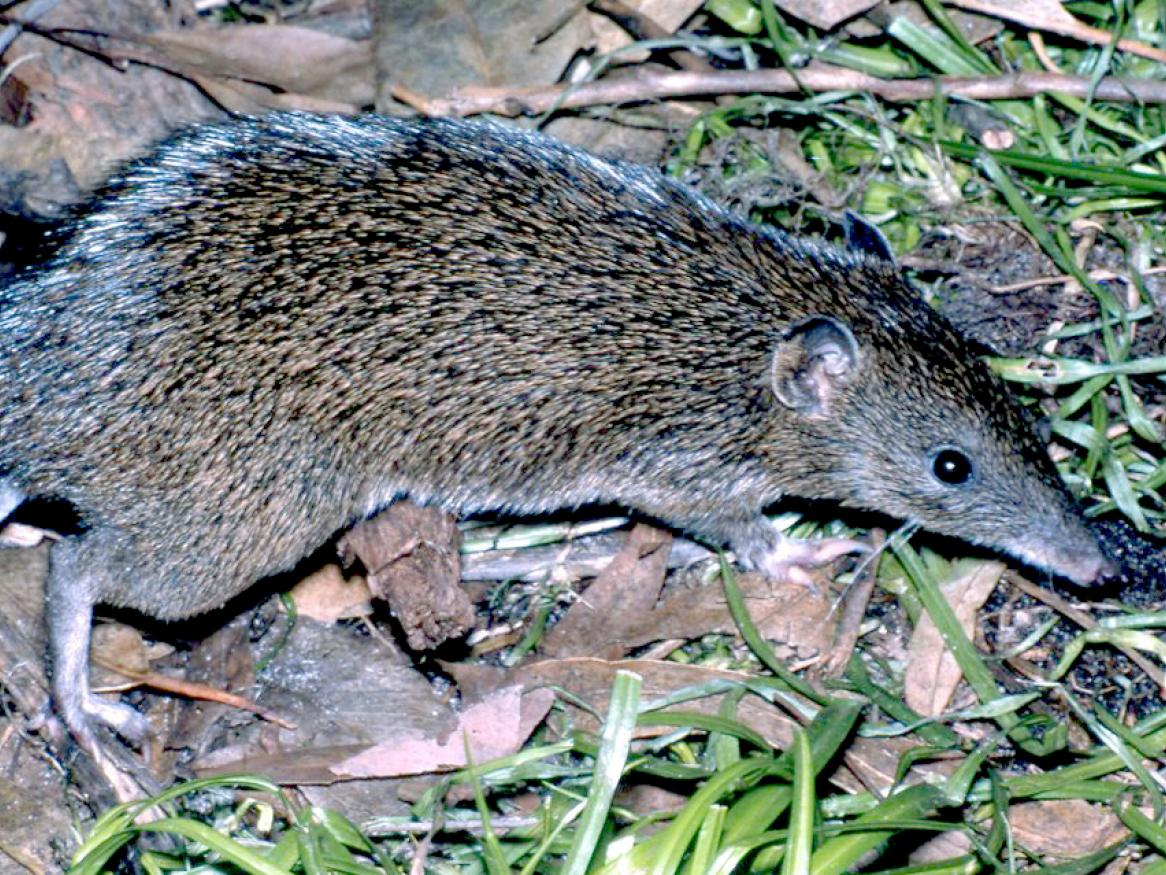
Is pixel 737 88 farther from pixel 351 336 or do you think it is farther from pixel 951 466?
pixel 351 336

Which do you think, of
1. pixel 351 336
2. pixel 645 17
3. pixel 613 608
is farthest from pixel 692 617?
pixel 645 17

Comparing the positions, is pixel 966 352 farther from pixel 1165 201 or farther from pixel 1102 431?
pixel 1165 201

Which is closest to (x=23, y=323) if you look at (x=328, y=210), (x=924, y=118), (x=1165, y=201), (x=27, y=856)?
(x=328, y=210)

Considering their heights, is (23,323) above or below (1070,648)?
above

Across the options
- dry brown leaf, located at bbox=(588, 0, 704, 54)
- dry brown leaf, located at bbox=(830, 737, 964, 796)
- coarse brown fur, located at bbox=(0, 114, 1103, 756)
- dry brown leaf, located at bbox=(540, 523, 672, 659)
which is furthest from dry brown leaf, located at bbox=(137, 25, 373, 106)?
dry brown leaf, located at bbox=(830, 737, 964, 796)

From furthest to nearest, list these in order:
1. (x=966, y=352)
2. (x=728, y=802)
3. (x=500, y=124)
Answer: (x=500, y=124), (x=966, y=352), (x=728, y=802)

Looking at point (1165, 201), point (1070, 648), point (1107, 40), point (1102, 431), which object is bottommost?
point (1070, 648)

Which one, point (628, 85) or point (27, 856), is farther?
point (628, 85)
